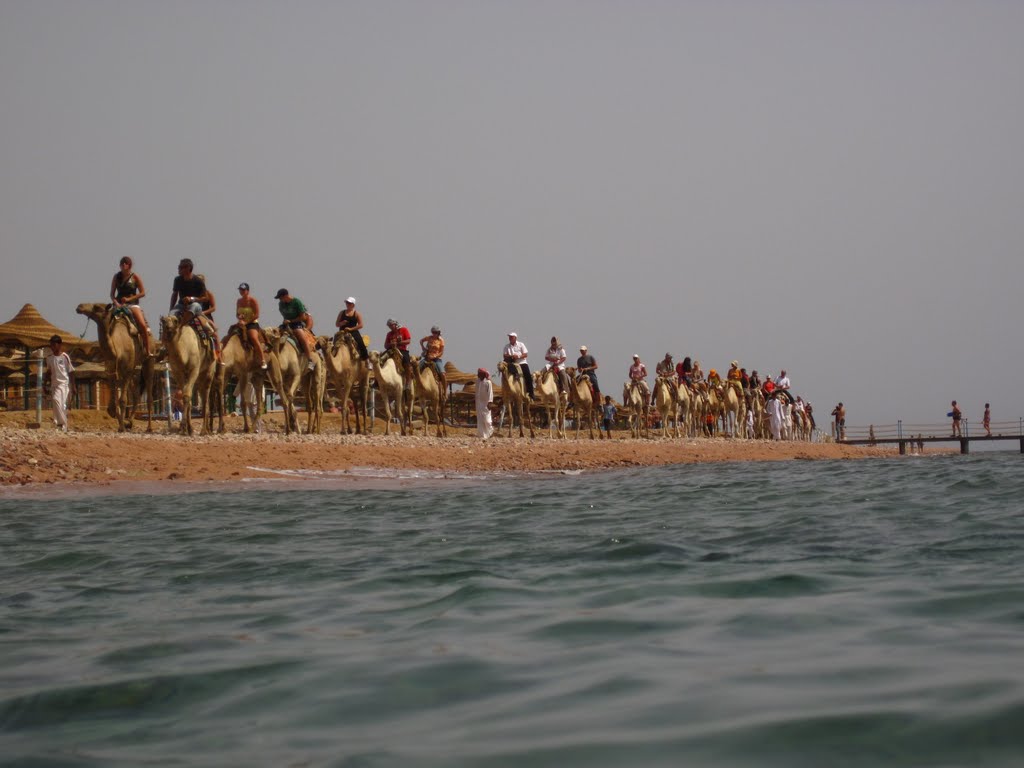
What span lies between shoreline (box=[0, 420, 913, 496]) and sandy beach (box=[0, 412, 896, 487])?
0.05ft

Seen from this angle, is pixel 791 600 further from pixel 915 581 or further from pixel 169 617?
pixel 169 617

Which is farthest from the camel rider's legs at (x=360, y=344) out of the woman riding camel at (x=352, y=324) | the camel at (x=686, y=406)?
the camel at (x=686, y=406)

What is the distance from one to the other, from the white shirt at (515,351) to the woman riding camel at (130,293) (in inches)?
431

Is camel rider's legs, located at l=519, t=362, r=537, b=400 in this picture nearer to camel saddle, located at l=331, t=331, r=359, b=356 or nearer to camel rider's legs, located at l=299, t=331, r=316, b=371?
camel saddle, located at l=331, t=331, r=359, b=356

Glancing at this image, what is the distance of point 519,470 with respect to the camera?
20422mm

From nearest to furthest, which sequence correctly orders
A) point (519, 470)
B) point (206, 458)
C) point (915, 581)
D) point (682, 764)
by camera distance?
point (682, 764), point (915, 581), point (206, 458), point (519, 470)

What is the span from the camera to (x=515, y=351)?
30312 mm

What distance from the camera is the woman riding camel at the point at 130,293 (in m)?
20.6

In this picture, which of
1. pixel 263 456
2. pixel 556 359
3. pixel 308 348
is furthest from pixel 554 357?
pixel 263 456

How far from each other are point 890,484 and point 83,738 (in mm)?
12283

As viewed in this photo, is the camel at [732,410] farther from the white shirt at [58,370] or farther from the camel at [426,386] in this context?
the white shirt at [58,370]

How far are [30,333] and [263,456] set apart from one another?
46.3 ft

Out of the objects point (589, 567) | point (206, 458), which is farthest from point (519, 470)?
point (589, 567)

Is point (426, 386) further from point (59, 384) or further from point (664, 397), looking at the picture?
point (664, 397)
